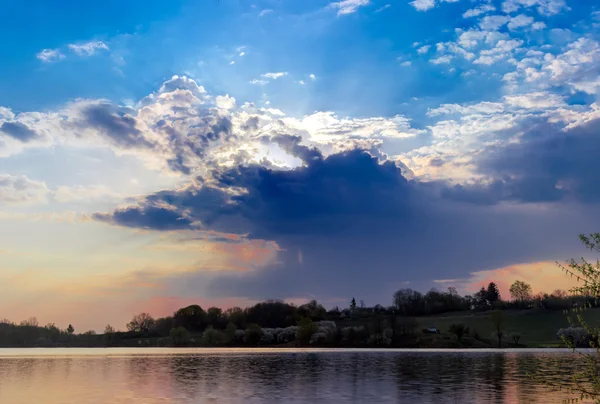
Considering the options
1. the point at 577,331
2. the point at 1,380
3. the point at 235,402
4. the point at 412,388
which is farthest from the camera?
the point at 577,331

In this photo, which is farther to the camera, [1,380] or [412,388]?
[1,380]

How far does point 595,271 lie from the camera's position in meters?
16.5

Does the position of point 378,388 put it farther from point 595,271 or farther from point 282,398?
point 595,271

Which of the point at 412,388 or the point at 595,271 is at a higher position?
the point at 595,271

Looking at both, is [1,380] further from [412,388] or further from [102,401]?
[412,388]

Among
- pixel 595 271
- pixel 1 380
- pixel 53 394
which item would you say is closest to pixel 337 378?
pixel 53 394

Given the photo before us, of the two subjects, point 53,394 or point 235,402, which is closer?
point 235,402

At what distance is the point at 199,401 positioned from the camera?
40438 mm

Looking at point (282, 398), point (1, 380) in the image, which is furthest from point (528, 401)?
point (1, 380)

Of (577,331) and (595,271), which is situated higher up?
(595,271)

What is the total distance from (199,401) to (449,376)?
1299 inches

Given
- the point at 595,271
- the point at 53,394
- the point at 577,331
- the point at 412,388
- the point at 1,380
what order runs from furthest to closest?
the point at 577,331 < the point at 1,380 < the point at 412,388 < the point at 53,394 < the point at 595,271

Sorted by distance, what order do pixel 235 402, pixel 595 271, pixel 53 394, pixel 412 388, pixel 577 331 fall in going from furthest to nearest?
1. pixel 577 331
2. pixel 412 388
3. pixel 53 394
4. pixel 235 402
5. pixel 595 271

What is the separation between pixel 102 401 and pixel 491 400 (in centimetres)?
2777
